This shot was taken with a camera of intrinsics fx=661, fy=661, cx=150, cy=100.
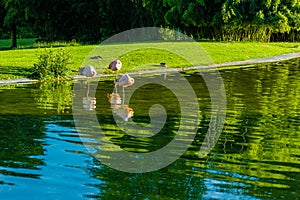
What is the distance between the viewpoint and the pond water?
798 centimetres

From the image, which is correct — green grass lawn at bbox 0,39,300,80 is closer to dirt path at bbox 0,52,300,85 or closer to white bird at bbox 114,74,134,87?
dirt path at bbox 0,52,300,85

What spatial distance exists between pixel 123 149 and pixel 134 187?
2227 mm

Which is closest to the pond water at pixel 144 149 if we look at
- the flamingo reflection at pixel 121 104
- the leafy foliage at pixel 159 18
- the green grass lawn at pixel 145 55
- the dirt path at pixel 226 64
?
the flamingo reflection at pixel 121 104

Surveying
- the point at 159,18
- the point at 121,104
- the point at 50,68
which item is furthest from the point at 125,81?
the point at 159,18

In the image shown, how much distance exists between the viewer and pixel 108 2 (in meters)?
49.6

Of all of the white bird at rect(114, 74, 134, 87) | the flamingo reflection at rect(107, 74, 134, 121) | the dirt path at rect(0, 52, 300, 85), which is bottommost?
the dirt path at rect(0, 52, 300, 85)

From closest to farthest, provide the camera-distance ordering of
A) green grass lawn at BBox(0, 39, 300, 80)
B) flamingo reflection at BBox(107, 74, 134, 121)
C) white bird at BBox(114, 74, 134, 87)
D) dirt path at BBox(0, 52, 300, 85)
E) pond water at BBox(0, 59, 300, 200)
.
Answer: pond water at BBox(0, 59, 300, 200)
flamingo reflection at BBox(107, 74, 134, 121)
white bird at BBox(114, 74, 134, 87)
dirt path at BBox(0, 52, 300, 85)
green grass lawn at BBox(0, 39, 300, 80)

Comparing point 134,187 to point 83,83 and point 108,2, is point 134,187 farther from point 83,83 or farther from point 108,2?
point 108,2

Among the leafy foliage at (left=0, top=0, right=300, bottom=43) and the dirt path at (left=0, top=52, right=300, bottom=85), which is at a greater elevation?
the leafy foliage at (left=0, top=0, right=300, bottom=43)

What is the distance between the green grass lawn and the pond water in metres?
7.50

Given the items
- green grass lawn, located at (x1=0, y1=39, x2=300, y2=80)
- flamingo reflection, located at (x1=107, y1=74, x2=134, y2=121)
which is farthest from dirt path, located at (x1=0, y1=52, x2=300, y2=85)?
flamingo reflection, located at (x1=107, y1=74, x2=134, y2=121)

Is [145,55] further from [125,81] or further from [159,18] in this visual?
[159,18]

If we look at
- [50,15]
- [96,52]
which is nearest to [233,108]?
[96,52]

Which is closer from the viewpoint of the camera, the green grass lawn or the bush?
the bush
